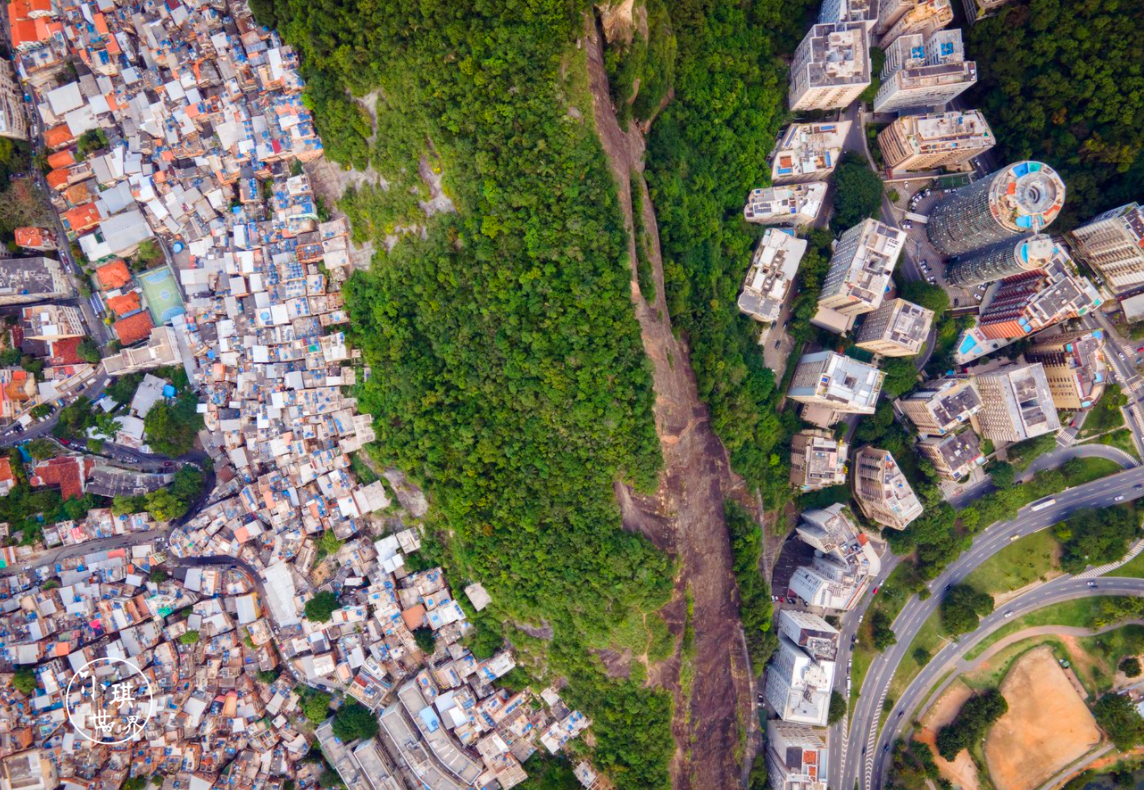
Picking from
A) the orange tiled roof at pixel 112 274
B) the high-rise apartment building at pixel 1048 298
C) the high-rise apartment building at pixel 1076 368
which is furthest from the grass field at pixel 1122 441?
the orange tiled roof at pixel 112 274

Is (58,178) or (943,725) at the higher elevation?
(58,178)

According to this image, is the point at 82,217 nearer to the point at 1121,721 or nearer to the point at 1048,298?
the point at 1048,298

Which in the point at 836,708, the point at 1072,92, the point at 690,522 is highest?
the point at 1072,92

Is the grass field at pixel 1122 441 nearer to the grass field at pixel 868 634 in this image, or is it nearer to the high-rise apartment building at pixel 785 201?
the grass field at pixel 868 634

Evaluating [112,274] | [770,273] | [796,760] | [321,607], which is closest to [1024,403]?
[770,273]

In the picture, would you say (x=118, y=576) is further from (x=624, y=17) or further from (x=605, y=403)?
(x=624, y=17)

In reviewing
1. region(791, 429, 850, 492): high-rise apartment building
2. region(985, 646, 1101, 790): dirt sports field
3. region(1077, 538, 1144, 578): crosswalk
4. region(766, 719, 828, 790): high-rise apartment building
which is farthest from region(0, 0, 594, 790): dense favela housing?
region(1077, 538, 1144, 578): crosswalk

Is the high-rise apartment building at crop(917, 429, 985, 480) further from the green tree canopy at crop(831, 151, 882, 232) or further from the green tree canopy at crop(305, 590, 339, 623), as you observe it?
the green tree canopy at crop(305, 590, 339, 623)
